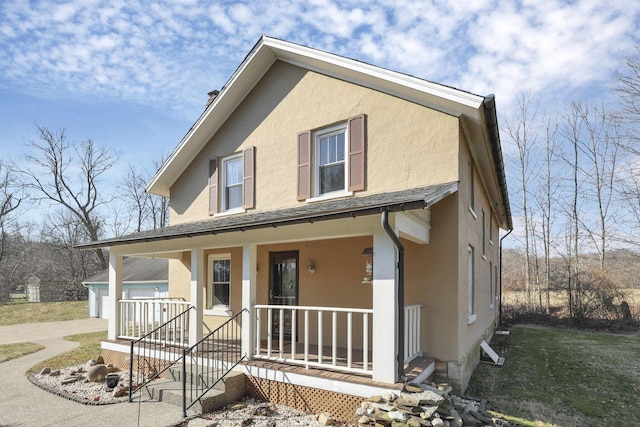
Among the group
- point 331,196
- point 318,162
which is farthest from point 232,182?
point 331,196

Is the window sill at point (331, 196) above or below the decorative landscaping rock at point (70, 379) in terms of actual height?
above

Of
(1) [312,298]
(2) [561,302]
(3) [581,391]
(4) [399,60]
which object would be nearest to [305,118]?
(4) [399,60]

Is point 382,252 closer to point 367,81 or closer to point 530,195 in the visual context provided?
point 367,81

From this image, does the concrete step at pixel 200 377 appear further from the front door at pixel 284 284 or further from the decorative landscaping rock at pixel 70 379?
the decorative landscaping rock at pixel 70 379

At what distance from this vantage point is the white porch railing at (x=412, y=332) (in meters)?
6.70

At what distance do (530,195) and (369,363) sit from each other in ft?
73.3

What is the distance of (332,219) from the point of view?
244 inches

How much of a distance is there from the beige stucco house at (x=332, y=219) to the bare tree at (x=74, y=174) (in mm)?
25800

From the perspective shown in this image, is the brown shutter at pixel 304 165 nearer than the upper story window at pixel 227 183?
Yes

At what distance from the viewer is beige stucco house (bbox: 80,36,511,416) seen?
6504mm

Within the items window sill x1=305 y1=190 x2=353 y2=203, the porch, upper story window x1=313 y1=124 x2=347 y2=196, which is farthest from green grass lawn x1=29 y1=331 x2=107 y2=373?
upper story window x1=313 y1=124 x2=347 y2=196

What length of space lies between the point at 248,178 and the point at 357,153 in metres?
3.32

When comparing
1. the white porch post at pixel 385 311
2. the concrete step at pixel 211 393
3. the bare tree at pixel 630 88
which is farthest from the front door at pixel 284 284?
the bare tree at pixel 630 88

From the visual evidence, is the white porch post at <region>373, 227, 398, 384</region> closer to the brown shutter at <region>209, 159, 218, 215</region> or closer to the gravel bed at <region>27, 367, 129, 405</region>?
the gravel bed at <region>27, 367, 129, 405</region>
